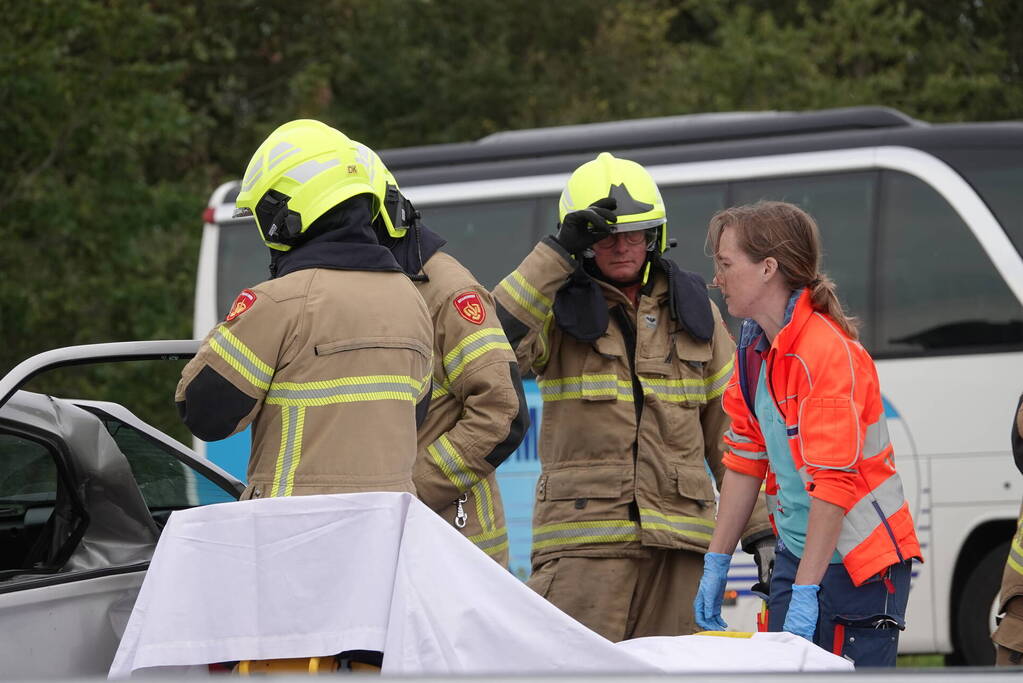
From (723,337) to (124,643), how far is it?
237cm

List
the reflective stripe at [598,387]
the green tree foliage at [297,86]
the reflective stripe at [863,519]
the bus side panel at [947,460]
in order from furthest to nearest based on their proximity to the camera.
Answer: the green tree foliage at [297,86]
the bus side panel at [947,460]
the reflective stripe at [598,387]
the reflective stripe at [863,519]

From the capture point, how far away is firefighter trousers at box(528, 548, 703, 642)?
4133 millimetres

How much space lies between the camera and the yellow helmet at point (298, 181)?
3.18m

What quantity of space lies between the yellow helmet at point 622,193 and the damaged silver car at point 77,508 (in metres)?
1.28

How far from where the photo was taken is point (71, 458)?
11.6ft

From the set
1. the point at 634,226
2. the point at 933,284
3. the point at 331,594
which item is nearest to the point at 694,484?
the point at 634,226

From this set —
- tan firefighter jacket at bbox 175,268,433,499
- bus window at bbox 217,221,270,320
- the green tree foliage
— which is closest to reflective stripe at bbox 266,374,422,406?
tan firefighter jacket at bbox 175,268,433,499

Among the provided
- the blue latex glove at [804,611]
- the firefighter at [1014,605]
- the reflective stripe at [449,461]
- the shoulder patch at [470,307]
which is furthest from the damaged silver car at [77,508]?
the firefighter at [1014,605]

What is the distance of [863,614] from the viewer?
3.27 meters

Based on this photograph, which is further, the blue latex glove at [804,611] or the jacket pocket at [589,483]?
the jacket pocket at [589,483]

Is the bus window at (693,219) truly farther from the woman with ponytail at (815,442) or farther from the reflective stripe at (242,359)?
the reflective stripe at (242,359)

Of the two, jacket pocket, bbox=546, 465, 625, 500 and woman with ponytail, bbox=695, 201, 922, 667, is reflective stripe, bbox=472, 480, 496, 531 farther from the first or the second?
woman with ponytail, bbox=695, 201, 922, 667

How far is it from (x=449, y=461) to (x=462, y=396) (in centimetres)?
20

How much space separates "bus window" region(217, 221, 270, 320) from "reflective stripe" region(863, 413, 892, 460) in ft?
19.4
